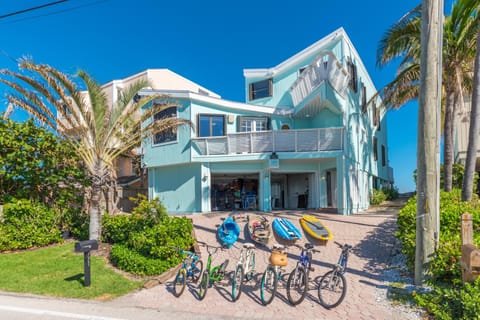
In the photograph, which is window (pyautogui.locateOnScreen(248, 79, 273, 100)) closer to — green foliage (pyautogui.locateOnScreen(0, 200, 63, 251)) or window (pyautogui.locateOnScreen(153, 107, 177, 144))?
window (pyautogui.locateOnScreen(153, 107, 177, 144))

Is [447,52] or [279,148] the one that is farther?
[279,148]

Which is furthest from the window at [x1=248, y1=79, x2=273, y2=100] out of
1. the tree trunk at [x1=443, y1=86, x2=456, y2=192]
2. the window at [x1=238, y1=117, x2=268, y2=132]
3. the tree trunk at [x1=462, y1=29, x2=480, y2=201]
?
the tree trunk at [x1=462, y1=29, x2=480, y2=201]

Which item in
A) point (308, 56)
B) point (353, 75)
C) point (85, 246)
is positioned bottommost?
point (85, 246)

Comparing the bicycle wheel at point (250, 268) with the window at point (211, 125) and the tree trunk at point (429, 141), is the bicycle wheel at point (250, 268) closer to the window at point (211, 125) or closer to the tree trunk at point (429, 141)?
the tree trunk at point (429, 141)

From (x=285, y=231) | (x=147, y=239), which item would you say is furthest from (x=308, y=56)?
(x=147, y=239)

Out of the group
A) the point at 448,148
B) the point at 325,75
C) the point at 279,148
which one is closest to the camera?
the point at 448,148

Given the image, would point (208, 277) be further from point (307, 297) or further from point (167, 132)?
point (167, 132)

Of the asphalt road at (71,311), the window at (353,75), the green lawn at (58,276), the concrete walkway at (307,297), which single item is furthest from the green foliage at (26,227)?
the window at (353,75)

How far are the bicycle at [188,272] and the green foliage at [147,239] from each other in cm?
113

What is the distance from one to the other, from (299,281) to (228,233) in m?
4.51

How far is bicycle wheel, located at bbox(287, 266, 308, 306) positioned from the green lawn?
362 centimetres

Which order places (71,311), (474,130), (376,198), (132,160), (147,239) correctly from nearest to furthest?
1. (71,311)
2. (147,239)
3. (474,130)
4. (376,198)
5. (132,160)

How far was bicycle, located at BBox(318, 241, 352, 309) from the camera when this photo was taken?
5621 millimetres

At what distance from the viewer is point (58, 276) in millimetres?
7773
